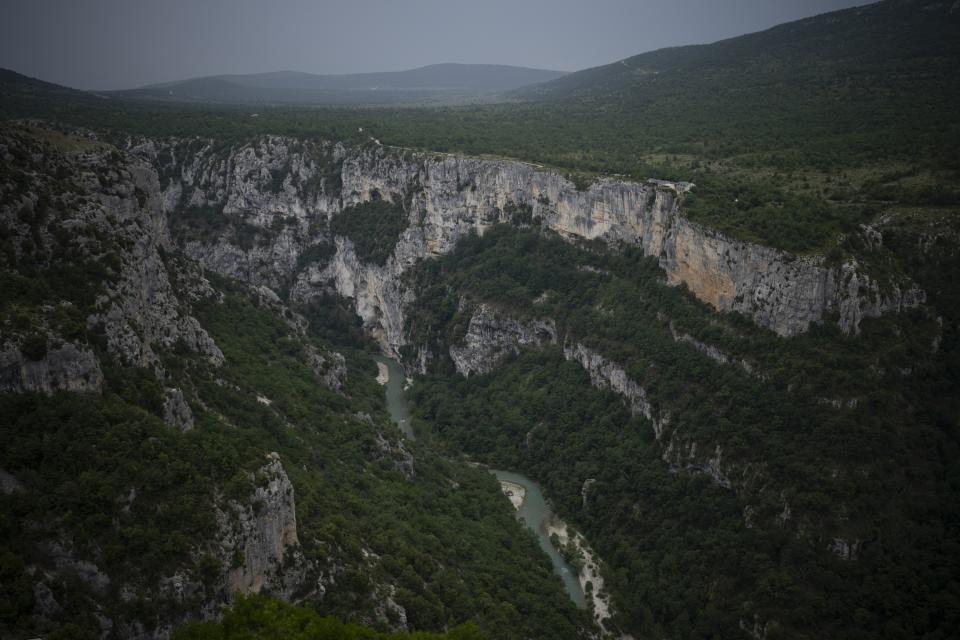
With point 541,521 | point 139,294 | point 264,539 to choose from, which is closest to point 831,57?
point 541,521

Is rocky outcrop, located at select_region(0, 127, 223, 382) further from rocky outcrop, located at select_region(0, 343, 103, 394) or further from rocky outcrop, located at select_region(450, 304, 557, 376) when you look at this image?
rocky outcrop, located at select_region(450, 304, 557, 376)

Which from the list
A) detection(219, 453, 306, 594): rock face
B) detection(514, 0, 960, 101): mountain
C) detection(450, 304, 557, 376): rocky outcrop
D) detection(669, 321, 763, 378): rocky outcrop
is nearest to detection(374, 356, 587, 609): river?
detection(450, 304, 557, 376): rocky outcrop

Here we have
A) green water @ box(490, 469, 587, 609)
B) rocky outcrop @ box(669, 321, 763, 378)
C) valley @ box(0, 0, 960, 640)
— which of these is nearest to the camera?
valley @ box(0, 0, 960, 640)

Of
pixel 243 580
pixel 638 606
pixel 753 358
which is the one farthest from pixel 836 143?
pixel 243 580

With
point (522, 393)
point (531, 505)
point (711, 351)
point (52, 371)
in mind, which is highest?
point (52, 371)

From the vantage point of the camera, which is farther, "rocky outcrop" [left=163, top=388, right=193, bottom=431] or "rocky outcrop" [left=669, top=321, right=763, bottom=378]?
"rocky outcrop" [left=669, top=321, right=763, bottom=378]

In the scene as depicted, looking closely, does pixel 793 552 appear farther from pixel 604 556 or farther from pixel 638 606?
pixel 604 556

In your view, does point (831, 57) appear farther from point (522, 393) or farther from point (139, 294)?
point (139, 294)
